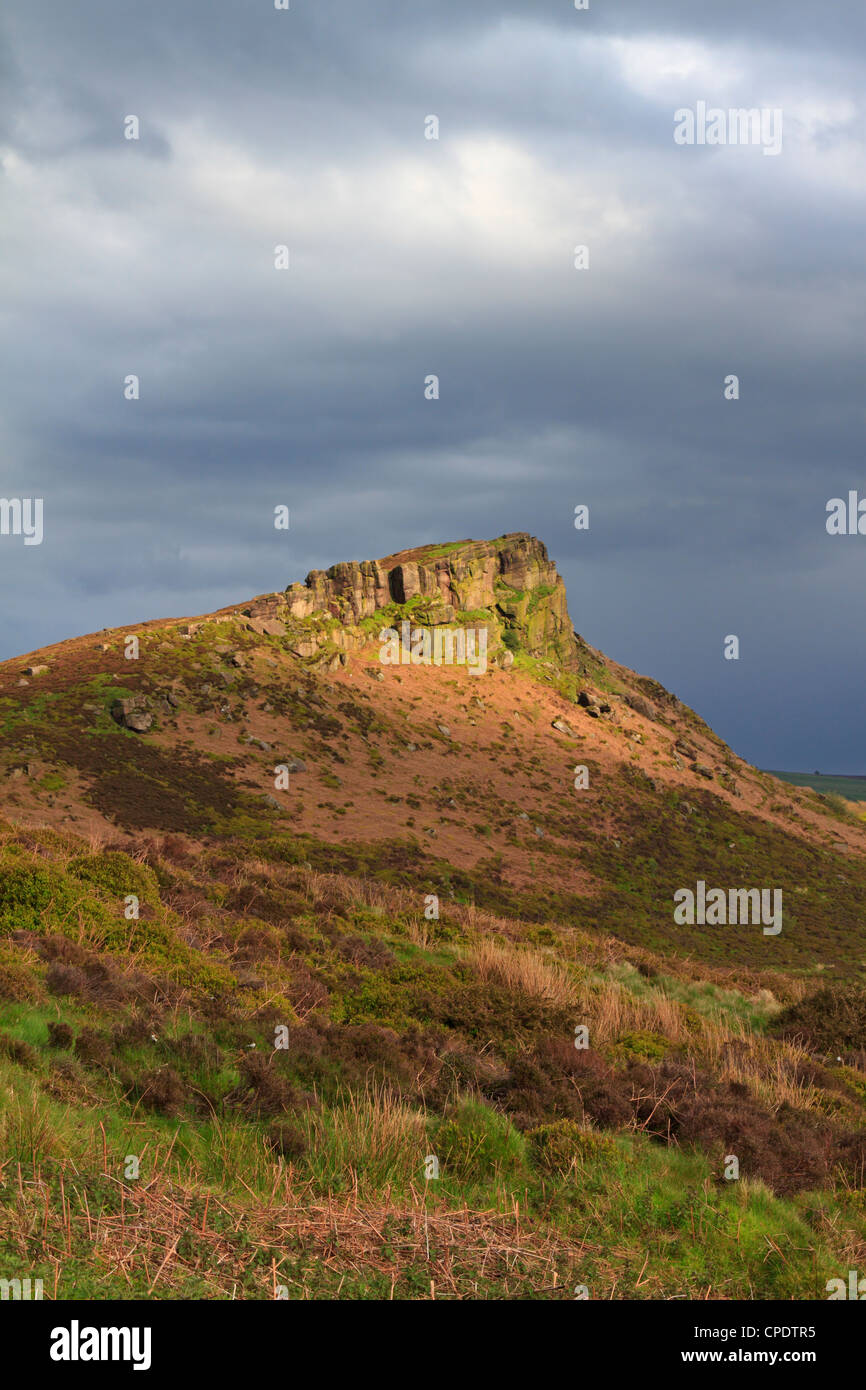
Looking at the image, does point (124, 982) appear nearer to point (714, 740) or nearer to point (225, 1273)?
point (225, 1273)

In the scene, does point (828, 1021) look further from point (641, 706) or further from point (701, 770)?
point (641, 706)

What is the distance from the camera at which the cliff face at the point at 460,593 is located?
90500mm

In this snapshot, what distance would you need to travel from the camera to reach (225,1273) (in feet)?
16.9

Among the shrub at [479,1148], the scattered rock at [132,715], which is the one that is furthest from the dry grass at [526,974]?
the scattered rock at [132,715]

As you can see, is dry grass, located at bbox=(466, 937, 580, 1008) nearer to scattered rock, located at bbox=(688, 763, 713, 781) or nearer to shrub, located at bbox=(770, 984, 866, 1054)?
shrub, located at bbox=(770, 984, 866, 1054)

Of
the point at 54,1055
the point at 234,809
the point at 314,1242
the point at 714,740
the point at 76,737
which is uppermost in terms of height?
the point at 714,740

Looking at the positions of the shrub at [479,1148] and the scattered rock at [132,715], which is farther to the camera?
the scattered rock at [132,715]

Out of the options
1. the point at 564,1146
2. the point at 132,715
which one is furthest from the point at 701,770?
the point at 564,1146

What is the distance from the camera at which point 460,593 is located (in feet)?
317

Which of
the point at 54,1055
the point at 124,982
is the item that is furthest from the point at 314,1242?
the point at 124,982

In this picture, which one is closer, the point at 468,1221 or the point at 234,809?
the point at 468,1221

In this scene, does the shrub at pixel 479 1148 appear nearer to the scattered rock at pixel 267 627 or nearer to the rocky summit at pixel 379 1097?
the rocky summit at pixel 379 1097

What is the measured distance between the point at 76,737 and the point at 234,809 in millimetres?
11730

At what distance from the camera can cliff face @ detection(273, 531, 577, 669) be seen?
90500 mm
